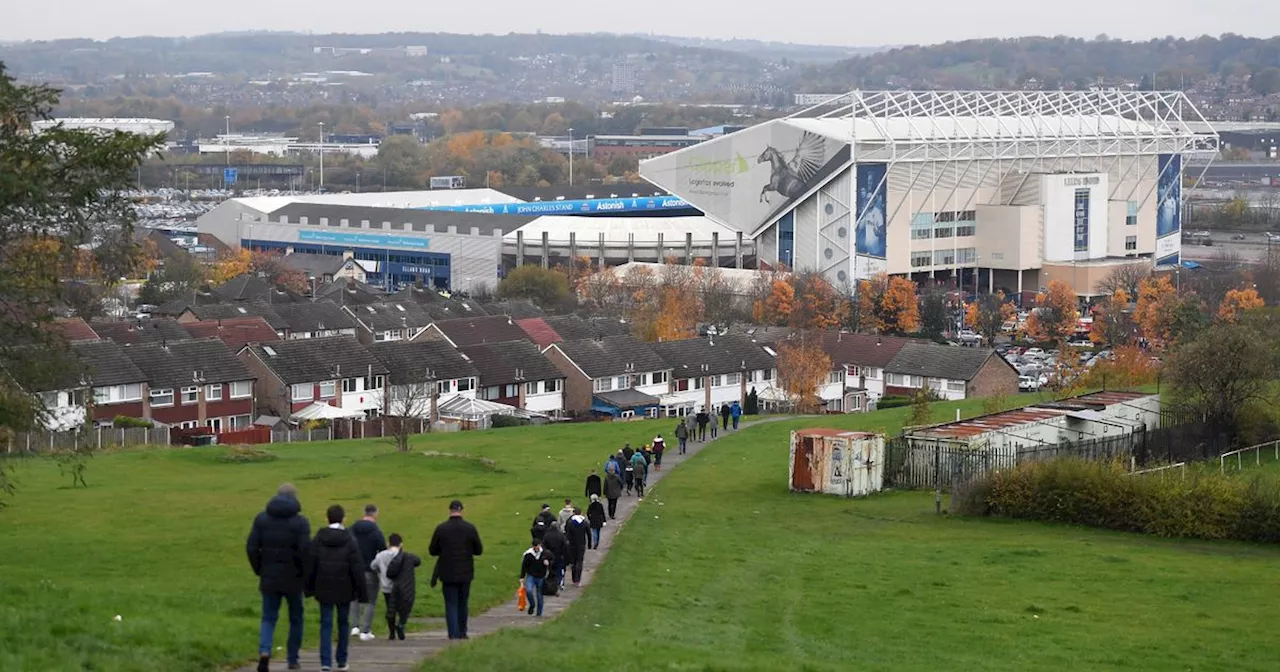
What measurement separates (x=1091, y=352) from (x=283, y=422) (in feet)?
124

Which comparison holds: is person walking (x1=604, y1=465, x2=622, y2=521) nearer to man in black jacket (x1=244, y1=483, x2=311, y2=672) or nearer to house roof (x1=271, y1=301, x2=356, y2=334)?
man in black jacket (x1=244, y1=483, x2=311, y2=672)

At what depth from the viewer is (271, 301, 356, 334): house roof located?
67750mm

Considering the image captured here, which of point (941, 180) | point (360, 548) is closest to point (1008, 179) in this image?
point (941, 180)

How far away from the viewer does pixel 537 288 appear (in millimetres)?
88312

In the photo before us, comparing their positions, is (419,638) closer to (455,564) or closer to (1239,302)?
(455,564)

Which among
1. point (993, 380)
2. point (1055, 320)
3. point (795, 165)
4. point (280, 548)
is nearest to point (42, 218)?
point (280, 548)

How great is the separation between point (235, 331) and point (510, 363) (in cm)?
1002

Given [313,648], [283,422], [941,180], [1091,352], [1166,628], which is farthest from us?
[941,180]

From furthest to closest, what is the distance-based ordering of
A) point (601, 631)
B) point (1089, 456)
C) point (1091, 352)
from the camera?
point (1091, 352) < point (1089, 456) < point (601, 631)

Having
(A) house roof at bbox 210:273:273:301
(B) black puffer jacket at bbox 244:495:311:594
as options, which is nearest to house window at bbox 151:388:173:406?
(A) house roof at bbox 210:273:273:301

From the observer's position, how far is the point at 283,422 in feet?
163

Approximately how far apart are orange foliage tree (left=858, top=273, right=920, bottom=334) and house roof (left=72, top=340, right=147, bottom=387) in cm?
3859

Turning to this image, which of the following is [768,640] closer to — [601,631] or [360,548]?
[601,631]

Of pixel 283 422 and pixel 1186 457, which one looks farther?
pixel 283 422
